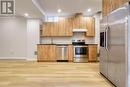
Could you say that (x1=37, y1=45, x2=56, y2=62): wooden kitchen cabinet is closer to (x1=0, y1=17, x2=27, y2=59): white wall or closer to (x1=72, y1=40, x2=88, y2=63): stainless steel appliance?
(x1=72, y1=40, x2=88, y2=63): stainless steel appliance

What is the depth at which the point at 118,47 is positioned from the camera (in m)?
4.70

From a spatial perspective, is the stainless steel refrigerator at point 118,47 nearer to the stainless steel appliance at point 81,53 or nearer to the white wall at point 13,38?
the stainless steel appliance at point 81,53

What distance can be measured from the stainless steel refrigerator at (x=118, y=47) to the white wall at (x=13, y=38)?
282 inches

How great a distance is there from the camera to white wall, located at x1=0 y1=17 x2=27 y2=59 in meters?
12.3

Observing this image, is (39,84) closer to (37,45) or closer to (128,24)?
(128,24)

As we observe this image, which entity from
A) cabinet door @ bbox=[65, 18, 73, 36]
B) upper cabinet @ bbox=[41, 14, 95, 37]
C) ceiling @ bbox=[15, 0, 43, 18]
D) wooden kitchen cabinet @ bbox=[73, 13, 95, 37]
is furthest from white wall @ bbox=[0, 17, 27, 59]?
ceiling @ bbox=[15, 0, 43, 18]

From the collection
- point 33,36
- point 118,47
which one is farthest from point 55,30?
point 118,47

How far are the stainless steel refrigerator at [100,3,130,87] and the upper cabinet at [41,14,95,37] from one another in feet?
19.0

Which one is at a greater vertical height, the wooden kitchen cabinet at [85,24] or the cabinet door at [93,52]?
the wooden kitchen cabinet at [85,24]

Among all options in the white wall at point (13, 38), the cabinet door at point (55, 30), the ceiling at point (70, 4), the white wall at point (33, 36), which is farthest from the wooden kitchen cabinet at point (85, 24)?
the white wall at point (13, 38)

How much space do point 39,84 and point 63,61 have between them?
5.77 metres

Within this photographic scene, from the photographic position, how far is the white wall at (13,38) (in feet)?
40.3

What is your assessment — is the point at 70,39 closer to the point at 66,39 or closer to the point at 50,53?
the point at 66,39

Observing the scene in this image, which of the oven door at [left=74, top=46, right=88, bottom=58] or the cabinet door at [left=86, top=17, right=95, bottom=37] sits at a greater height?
the cabinet door at [left=86, top=17, right=95, bottom=37]
